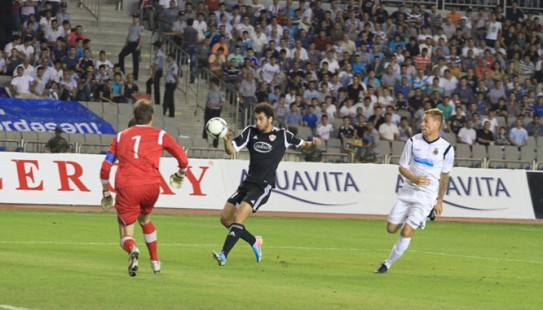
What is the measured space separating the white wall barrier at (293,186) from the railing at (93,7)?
11290mm

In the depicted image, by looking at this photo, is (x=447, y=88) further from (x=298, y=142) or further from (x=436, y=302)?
(x=436, y=302)

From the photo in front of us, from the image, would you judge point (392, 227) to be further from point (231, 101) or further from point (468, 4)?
point (468, 4)

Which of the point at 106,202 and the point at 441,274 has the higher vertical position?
the point at 106,202

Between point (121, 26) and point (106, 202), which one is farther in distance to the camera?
point (121, 26)

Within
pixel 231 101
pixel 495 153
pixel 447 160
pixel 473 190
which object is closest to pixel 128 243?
pixel 447 160

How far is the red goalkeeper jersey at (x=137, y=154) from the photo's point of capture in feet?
45.6

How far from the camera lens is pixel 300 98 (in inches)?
1426

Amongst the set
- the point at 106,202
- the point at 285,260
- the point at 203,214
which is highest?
the point at 106,202

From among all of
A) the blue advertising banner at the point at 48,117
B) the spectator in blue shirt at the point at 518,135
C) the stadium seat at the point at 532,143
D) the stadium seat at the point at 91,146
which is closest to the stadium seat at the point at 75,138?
the stadium seat at the point at 91,146

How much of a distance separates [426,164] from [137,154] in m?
4.28

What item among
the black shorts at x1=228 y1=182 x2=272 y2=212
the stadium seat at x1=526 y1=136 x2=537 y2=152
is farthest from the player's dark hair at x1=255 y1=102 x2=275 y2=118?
the stadium seat at x1=526 y1=136 x2=537 y2=152

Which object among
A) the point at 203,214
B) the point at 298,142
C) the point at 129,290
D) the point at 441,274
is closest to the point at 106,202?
the point at 129,290

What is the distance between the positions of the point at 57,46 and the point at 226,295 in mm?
23367

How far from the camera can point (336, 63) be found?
39.0m
